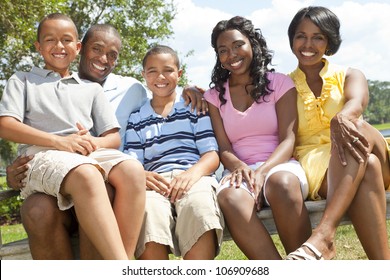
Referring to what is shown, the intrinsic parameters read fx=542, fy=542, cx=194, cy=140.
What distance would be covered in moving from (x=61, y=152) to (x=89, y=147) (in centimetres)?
18

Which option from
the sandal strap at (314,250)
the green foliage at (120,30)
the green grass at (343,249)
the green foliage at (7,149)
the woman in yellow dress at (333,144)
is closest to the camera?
the sandal strap at (314,250)

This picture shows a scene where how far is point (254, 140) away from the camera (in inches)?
143

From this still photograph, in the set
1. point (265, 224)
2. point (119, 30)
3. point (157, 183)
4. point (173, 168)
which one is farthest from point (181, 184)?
point (119, 30)

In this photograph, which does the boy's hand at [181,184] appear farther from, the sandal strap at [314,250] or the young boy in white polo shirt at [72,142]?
the sandal strap at [314,250]

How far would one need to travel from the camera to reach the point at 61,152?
309cm

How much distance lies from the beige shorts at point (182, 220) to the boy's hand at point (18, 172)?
0.74m

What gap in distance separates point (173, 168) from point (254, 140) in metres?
0.58

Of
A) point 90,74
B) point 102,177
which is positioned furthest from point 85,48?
point 102,177

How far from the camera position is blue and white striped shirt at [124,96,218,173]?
11.6 ft

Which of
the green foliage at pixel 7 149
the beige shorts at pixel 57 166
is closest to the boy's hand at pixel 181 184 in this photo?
the beige shorts at pixel 57 166

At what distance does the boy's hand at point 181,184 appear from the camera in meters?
3.24

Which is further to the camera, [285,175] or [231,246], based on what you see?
[231,246]
